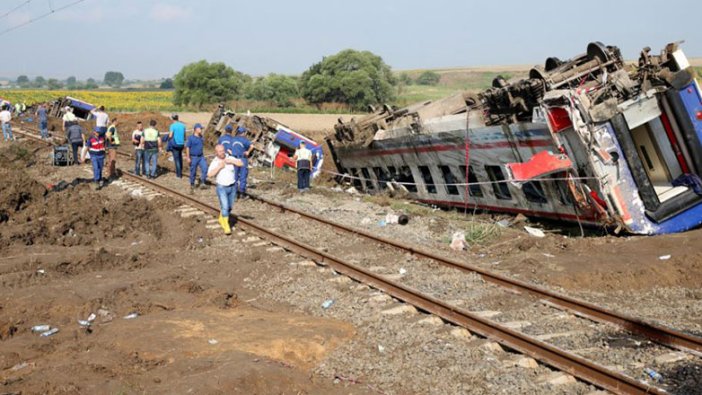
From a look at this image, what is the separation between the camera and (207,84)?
216ft

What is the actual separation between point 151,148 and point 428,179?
827 centimetres

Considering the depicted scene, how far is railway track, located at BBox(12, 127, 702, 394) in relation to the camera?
20.1 feet

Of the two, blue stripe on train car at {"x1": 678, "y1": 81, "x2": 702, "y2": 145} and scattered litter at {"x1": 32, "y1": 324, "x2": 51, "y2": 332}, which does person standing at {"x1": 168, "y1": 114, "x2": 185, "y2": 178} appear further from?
blue stripe on train car at {"x1": 678, "y1": 81, "x2": 702, "y2": 145}

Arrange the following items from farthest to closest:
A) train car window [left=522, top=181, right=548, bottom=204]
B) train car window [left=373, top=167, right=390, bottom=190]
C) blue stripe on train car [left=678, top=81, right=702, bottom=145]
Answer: train car window [left=373, top=167, right=390, bottom=190], train car window [left=522, top=181, right=548, bottom=204], blue stripe on train car [left=678, top=81, right=702, bottom=145]

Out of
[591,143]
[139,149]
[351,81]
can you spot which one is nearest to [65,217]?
[139,149]

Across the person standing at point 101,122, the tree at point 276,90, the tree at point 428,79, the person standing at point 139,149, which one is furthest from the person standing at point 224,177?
the tree at point 428,79

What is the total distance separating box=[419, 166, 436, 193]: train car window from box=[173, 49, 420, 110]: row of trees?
144ft

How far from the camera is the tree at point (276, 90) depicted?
70250 millimetres

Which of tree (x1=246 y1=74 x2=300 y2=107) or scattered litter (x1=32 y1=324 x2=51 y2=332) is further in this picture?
tree (x1=246 y1=74 x2=300 y2=107)

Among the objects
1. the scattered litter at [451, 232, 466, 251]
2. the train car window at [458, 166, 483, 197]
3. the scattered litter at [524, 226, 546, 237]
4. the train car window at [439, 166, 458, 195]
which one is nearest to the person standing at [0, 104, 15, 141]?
the train car window at [439, 166, 458, 195]

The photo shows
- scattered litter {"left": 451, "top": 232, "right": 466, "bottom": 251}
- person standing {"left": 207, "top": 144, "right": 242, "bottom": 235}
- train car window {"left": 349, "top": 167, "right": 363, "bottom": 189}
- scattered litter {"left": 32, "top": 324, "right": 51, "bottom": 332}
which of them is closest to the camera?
scattered litter {"left": 32, "top": 324, "right": 51, "bottom": 332}

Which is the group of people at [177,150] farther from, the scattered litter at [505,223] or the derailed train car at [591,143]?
the scattered litter at [505,223]

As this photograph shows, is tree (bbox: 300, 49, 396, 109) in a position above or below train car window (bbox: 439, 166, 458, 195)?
above

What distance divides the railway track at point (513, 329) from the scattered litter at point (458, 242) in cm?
112
